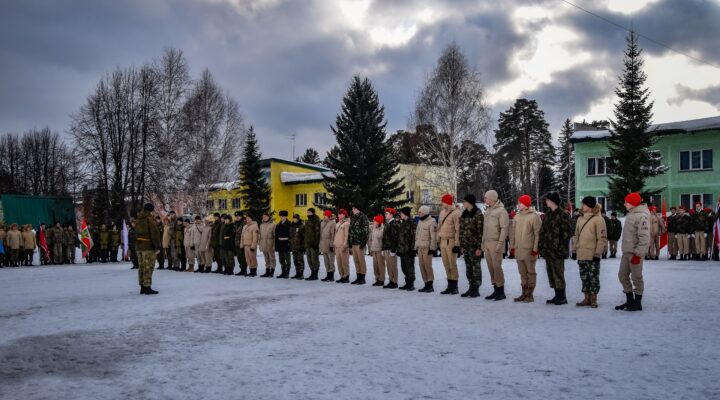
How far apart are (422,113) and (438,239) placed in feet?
85.5

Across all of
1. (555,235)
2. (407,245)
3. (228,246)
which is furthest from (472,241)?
(228,246)

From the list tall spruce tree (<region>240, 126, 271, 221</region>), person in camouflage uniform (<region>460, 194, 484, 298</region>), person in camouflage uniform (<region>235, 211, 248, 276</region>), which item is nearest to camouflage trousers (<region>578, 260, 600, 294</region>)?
person in camouflage uniform (<region>460, 194, 484, 298</region>)

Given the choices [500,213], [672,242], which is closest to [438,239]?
[500,213]

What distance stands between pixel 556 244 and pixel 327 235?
7.36 m

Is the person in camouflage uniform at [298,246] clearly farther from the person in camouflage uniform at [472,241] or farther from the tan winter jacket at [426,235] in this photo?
the person in camouflage uniform at [472,241]

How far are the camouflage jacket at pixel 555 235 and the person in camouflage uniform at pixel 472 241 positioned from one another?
56.4 inches

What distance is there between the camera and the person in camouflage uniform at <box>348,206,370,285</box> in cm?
1464

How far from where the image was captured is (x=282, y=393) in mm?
4770

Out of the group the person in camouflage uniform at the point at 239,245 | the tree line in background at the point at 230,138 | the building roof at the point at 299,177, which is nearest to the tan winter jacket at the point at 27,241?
the tree line in background at the point at 230,138

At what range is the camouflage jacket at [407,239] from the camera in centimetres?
1302

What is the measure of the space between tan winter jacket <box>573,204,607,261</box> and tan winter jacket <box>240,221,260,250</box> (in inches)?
410

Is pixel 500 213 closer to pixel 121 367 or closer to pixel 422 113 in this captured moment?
pixel 121 367

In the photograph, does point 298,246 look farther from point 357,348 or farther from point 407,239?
point 357,348

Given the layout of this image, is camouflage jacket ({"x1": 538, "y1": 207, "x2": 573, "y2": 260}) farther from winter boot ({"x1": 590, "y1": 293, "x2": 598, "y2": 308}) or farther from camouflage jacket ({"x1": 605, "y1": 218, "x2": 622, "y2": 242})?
camouflage jacket ({"x1": 605, "y1": 218, "x2": 622, "y2": 242})
